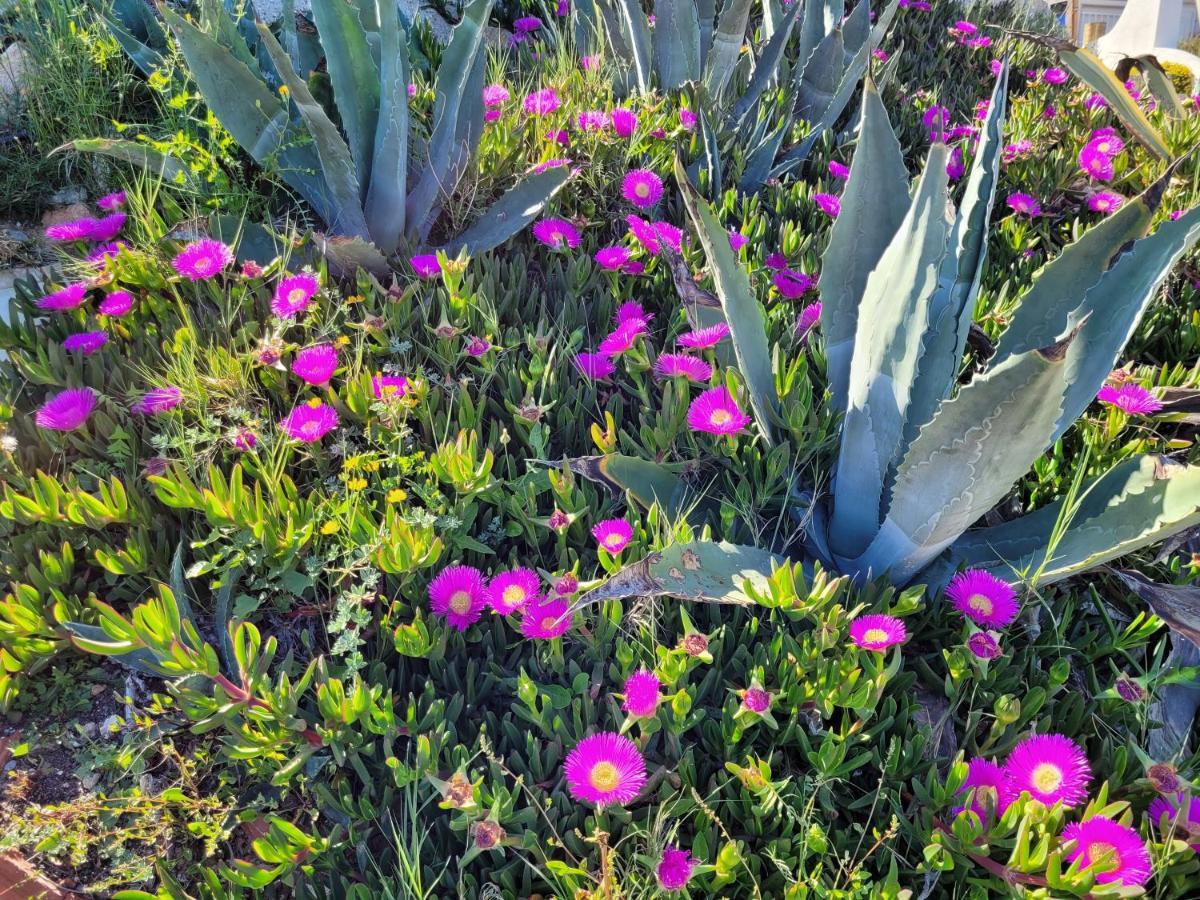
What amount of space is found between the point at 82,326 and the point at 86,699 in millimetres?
899

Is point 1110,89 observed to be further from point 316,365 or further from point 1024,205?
point 316,365

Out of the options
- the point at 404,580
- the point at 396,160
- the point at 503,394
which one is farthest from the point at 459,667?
the point at 396,160

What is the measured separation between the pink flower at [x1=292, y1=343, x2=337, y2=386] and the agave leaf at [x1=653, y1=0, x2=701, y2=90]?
1.72 meters

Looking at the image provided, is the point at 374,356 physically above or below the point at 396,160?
below

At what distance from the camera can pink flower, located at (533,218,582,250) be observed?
204 cm

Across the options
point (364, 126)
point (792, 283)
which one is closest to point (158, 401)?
point (364, 126)

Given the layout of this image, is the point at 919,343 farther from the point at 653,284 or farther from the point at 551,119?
the point at 551,119

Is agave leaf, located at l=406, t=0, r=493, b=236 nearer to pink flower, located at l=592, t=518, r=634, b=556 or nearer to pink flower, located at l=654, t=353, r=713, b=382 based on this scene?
pink flower, located at l=654, t=353, r=713, b=382

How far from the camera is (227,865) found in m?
1.22

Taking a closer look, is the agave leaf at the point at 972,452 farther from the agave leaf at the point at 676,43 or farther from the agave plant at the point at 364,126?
the agave leaf at the point at 676,43

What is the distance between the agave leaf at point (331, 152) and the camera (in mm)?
1776

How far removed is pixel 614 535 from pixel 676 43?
7.10 ft

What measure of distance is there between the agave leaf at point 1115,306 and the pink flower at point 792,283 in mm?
746

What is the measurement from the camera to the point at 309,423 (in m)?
1.51
